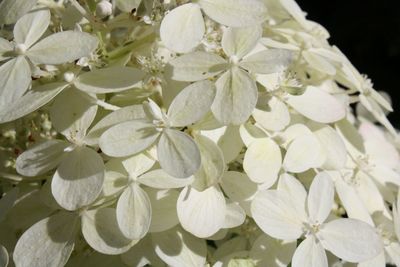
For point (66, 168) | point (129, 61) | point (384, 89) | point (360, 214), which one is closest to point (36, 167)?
point (66, 168)

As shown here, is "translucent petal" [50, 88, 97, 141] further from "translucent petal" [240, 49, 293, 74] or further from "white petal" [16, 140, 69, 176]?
"translucent petal" [240, 49, 293, 74]

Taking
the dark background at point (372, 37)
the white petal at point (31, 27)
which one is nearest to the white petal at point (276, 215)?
the white petal at point (31, 27)

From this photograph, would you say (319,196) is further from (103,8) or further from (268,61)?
(103,8)

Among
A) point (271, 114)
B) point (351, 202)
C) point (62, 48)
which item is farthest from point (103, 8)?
point (351, 202)

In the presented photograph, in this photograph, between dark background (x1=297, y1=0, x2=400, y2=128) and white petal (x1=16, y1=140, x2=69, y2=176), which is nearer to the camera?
white petal (x1=16, y1=140, x2=69, y2=176)

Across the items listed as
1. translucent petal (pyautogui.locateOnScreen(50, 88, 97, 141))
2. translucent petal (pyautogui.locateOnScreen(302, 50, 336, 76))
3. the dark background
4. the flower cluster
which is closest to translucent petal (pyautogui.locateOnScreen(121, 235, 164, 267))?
the flower cluster

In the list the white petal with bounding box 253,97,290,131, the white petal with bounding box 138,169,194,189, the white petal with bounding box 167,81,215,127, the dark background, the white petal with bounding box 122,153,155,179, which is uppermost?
the white petal with bounding box 167,81,215,127

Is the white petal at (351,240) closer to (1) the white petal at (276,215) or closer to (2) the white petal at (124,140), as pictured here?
(1) the white petal at (276,215)
